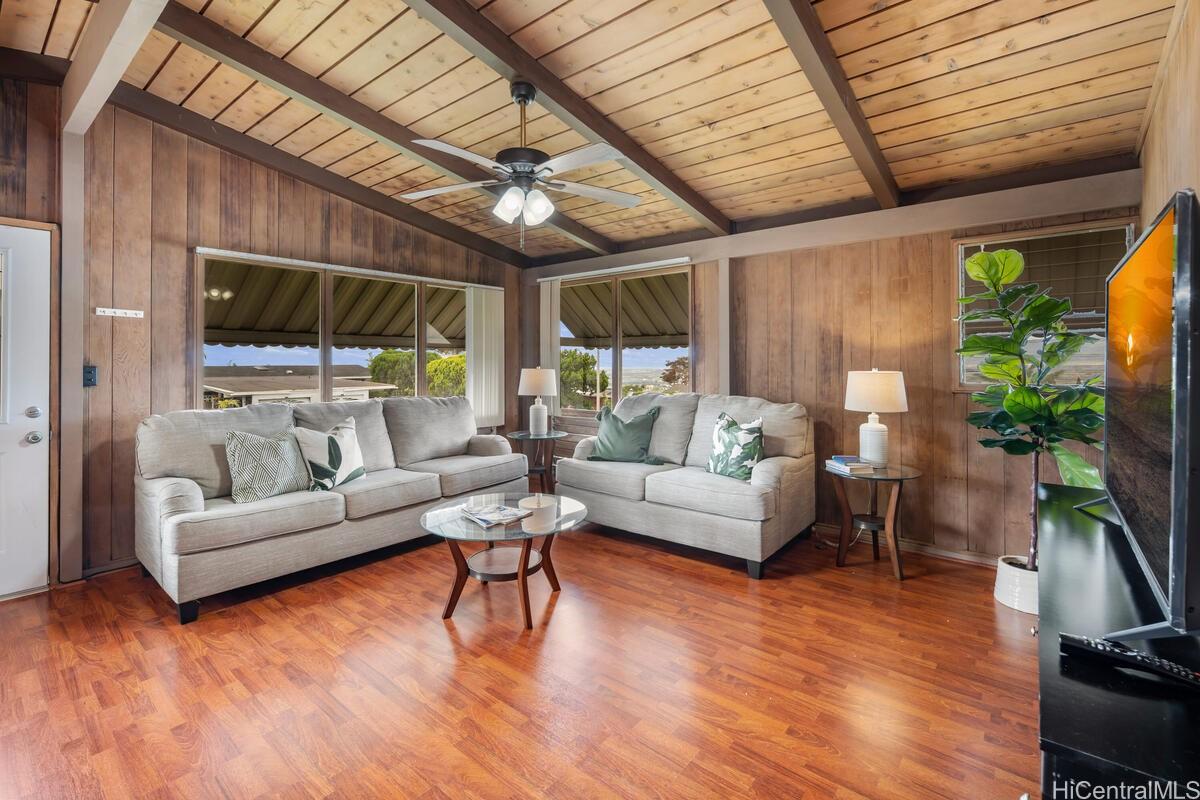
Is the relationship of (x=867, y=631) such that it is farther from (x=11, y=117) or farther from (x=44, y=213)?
(x=11, y=117)

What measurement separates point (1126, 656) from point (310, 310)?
15.4ft

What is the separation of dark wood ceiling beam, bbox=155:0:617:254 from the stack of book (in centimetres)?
256

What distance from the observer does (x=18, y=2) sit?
2.55 meters

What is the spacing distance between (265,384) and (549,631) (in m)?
2.96

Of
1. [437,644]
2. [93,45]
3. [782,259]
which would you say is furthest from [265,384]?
[782,259]

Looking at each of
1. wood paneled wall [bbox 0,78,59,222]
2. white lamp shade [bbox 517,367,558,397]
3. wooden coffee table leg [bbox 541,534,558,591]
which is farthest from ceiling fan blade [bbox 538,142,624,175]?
wood paneled wall [bbox 0,78,59,222]

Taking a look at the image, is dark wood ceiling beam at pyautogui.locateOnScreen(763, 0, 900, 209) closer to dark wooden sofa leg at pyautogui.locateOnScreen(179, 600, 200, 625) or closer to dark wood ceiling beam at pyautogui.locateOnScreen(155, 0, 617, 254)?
dark wood ceiling beam at pyautogui.locateOnScreen(155, 0, 617, 254)

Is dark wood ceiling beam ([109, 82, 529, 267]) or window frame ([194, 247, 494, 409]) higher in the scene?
dark wood ceiling beam ([109, 82, 529, 267])

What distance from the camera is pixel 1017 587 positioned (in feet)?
9.00

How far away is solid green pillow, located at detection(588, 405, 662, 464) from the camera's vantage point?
13.4ft

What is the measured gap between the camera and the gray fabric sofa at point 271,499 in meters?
2.64

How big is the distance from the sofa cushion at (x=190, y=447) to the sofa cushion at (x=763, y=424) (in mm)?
2931

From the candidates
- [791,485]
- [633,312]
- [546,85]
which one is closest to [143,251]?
[546,85]

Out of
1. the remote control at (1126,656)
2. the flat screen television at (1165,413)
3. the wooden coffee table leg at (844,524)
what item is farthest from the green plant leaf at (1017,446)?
the remote control at (1126,656)
